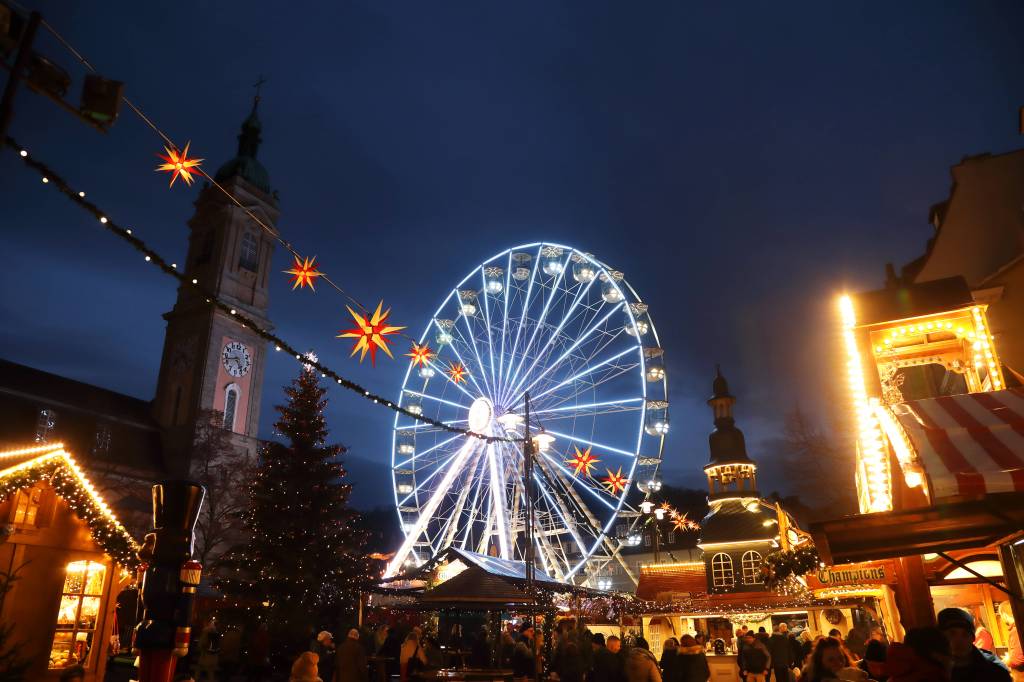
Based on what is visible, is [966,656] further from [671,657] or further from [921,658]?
[671,657]

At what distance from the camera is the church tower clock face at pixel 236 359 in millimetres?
49094

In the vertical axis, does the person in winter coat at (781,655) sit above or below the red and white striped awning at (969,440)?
below

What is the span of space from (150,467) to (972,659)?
5051 centimetres

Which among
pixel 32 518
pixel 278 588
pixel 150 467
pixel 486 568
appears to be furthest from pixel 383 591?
pixel 150 467

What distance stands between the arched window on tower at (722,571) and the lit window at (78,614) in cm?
2768

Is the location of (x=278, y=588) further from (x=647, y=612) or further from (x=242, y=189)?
(x=242, y=189)

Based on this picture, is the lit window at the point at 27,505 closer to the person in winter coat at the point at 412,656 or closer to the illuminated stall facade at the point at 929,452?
the person in winter coat at the point at 412,656

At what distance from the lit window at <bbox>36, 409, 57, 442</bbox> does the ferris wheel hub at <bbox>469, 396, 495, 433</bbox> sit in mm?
31055

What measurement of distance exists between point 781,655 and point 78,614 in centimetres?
1279

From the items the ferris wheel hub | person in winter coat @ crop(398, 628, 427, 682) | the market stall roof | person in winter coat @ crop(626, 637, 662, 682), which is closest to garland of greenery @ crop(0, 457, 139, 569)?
person in winter coat @ crop(398, 628, 427, 682)

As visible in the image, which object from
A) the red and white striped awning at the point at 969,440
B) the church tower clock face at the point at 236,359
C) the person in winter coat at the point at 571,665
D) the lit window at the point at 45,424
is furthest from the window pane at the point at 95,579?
the church tower clock face at the point at 236,359

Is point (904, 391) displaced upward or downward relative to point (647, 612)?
upward

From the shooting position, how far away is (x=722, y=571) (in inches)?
1288

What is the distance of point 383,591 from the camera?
20578mm
